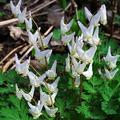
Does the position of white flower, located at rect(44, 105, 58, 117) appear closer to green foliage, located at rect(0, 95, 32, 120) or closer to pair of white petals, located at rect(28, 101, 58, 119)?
pair of white petals, located at rect(28, 101, 58, 119)

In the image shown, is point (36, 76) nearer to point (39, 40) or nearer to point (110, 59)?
point (39, 40)

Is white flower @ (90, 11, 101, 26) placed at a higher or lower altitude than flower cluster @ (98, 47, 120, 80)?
higher

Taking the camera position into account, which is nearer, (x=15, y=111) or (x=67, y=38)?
(x=67, y=38)

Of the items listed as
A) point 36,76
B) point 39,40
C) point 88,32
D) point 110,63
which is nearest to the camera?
point 88,32

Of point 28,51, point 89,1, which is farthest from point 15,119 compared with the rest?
point 89,1

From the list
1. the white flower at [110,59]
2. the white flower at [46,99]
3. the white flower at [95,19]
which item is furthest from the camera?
the white flower at [110,59]

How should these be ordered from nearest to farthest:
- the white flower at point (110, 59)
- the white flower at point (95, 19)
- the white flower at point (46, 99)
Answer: the white flower at point (95, 19)
the white flower at point (46, 99)
the white flower at point (110, 59)

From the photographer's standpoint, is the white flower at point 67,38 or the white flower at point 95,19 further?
the white flower at point 67,38

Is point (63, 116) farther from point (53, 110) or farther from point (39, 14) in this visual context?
point (39, 14)

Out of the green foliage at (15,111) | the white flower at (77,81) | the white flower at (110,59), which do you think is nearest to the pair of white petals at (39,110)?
the green foliage at (15,111)

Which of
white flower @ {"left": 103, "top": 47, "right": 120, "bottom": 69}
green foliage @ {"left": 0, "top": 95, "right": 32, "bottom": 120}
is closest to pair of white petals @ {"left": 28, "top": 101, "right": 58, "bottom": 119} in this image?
green foliage @ {"left": 0, "top": 95, "right": 32, "bottom": 120}

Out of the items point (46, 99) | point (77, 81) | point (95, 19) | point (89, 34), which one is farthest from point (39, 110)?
point (95, 19)

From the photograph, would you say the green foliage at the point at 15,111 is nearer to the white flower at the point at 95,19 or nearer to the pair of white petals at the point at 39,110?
the pair of white petals at the point at 39,110
